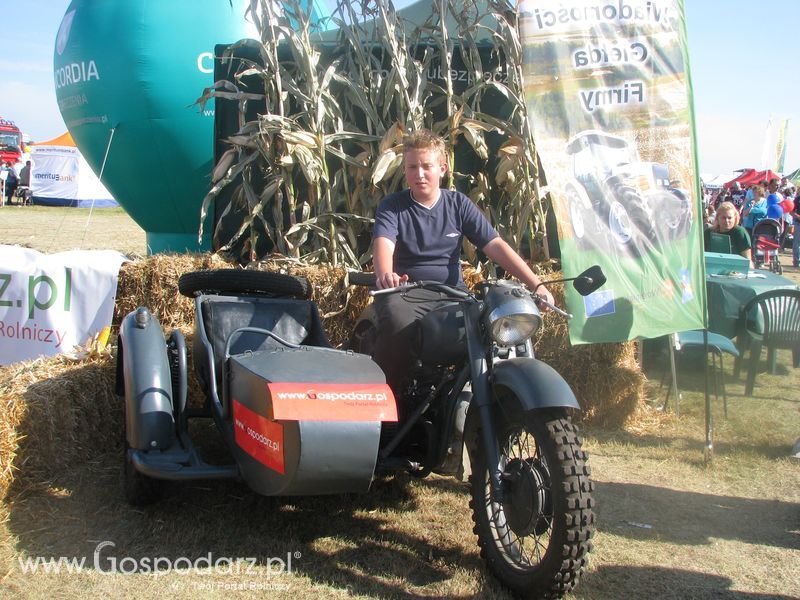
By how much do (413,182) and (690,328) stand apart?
6.75 ft

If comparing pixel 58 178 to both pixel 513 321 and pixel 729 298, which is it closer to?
pixel 729 298

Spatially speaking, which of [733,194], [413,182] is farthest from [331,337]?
[733,194]

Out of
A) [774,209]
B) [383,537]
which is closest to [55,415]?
Result: [383,537]

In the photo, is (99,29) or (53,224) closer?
(99,29)

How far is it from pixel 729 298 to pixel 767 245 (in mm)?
8150

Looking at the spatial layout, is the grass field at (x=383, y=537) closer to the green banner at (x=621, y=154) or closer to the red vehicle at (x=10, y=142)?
the green banner at (x=621, y=154)

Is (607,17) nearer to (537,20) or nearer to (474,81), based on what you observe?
(537,20)

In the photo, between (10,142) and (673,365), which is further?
(10,142)

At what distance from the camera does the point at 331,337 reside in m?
5.05

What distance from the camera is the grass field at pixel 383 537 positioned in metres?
2.96

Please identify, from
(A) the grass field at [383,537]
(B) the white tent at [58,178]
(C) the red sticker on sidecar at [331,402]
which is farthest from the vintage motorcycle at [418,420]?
(B) the white tent at [58,178]

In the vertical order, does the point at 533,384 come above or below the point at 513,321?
below

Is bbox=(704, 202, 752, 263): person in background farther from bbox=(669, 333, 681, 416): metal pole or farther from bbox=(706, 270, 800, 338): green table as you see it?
bbox=(669, 333, 681, 416): metal pole

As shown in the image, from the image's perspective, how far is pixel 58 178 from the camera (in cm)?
2816
